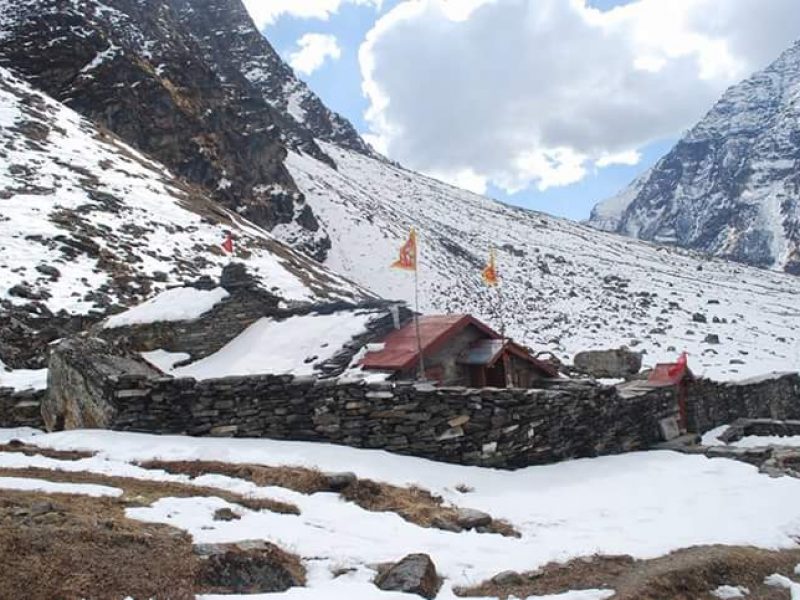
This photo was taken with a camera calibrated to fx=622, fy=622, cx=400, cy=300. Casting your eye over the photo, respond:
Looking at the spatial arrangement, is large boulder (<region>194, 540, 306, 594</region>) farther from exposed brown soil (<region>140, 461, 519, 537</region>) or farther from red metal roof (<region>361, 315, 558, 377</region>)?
red metal roof (<region>361, 315, 558, 377</region>)

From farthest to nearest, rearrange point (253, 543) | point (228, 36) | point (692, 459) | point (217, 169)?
point (228, 36) < point (217, 169) < point (692, 459) < point (253, 543)

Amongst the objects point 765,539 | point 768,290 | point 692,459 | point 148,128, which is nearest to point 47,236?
point 692,459

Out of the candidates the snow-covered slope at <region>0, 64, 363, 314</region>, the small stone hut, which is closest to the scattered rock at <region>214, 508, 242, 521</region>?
the small stone hut

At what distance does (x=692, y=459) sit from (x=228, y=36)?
120182 millimetres

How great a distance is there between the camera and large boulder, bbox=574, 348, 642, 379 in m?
26.7

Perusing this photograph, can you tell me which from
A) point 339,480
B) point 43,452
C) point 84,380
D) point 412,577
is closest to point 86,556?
point 412,577

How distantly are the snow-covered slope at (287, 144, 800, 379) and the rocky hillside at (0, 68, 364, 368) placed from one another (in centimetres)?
1617

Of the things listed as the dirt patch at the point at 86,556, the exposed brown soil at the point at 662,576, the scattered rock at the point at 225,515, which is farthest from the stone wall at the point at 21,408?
the exposed brown soil at the point at 662,576

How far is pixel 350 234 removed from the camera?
64.4 m

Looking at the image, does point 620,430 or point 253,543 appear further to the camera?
point 620,430

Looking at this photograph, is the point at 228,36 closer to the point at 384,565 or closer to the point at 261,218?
the point at 261,218

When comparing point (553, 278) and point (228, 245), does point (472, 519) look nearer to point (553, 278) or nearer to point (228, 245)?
point (228, 245)

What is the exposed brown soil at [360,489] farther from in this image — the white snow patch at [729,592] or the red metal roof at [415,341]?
the red metal roof at [415,341]

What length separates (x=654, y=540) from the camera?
26.4ft
